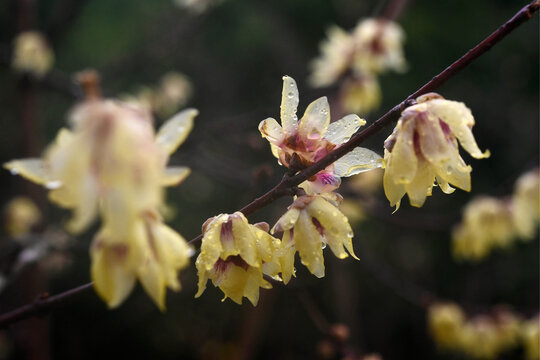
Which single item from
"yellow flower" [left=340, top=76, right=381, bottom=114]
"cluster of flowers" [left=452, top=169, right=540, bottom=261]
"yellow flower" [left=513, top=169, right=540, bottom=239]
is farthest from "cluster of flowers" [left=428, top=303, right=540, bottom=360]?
"yellow flower" [left=340, top=76, right=381, bottom=114]

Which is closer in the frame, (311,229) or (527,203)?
(311,229)

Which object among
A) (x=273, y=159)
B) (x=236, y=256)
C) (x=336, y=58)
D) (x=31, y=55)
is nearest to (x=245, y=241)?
(x=236, y=256)

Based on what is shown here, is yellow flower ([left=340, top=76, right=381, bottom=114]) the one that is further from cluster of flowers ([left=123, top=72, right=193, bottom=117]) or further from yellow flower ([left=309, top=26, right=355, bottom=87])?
cluster of flowers ([left=123, top=72, right=193, bottom=117])

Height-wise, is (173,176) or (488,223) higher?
(173,176)

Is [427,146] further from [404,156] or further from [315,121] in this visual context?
[315,121]

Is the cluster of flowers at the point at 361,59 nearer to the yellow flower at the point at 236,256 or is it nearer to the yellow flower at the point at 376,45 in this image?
the yellow flower at the point at 376,45

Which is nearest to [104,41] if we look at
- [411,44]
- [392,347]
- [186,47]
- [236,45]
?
[186,47]
